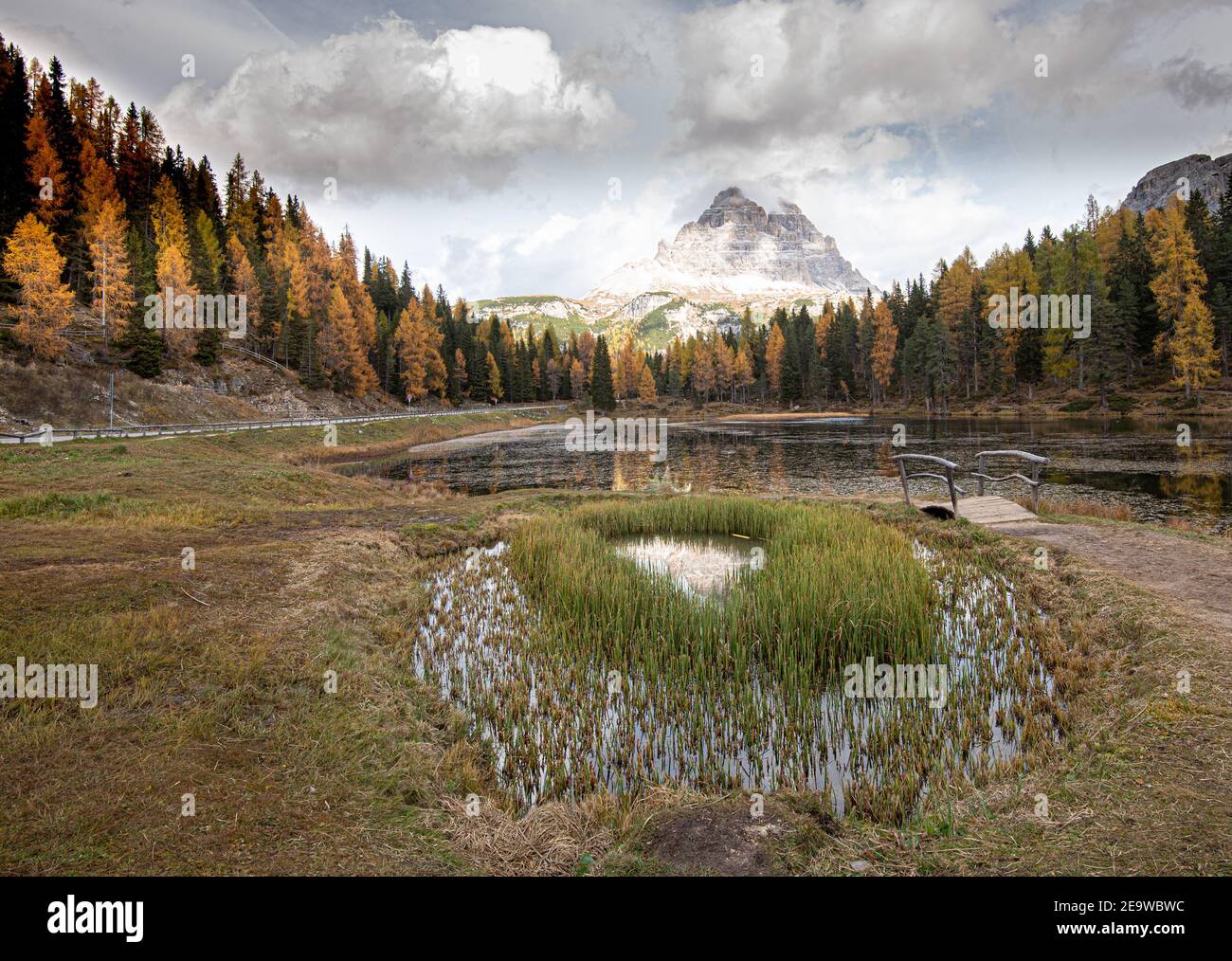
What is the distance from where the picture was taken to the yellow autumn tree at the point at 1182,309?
2399 inches

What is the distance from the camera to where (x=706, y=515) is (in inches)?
834

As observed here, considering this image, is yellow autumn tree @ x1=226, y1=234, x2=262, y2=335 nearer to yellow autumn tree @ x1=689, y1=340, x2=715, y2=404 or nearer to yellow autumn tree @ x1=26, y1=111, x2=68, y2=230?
yellow autumn tree @ x1=26, y1=111, x2=68, y2=230

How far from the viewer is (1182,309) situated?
219 ft

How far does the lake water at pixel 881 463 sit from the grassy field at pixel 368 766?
17047 millimetres

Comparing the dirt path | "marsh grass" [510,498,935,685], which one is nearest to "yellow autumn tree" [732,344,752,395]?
the dirt path

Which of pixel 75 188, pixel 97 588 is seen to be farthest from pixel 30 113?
pixel 97 588

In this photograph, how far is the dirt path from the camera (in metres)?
9.73

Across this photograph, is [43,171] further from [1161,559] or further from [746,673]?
[1161,559]

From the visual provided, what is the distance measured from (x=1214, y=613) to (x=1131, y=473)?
2620 centimetres

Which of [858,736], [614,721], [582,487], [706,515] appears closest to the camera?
[858,736]

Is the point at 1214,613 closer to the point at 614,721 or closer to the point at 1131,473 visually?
the point at 614,721

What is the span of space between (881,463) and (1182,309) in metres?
57.0

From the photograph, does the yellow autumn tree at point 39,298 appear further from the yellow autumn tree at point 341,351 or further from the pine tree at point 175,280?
the yellow autumn tree at point 341,351
